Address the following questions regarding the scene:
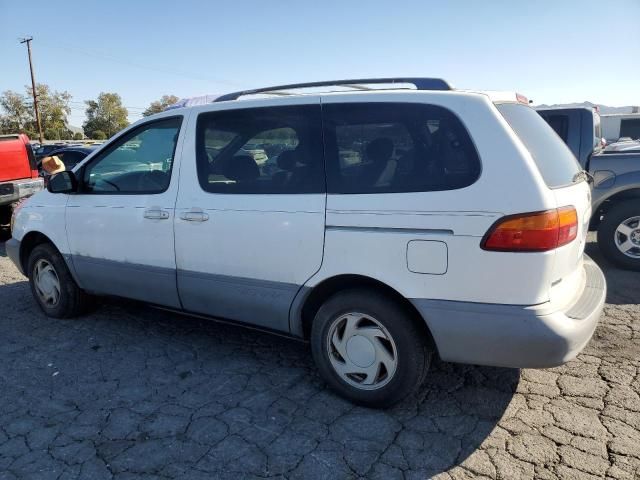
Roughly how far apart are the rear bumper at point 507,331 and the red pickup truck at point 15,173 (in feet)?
24.8

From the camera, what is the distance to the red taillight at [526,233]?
93.8 inches

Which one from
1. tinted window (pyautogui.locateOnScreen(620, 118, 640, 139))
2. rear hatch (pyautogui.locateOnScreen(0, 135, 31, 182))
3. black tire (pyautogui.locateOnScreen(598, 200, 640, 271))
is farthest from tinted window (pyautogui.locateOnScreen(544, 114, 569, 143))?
tinted window (pyautogui.locateOnScreen(620, 118, 640, 139))

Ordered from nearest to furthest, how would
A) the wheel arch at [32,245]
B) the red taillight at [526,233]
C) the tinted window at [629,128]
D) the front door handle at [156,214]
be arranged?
the red taillight at [526,233] < the front door handle at [156,214] < the wheel arch at [32,245] < the tinted window at [629,128]

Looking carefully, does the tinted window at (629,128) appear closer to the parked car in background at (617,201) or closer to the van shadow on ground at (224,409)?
the parked car in background at (617,201)

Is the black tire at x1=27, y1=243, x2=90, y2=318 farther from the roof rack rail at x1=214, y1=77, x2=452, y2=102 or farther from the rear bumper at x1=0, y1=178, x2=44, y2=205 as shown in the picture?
the rear bumper at x1=0, y1=178, x2=44, y2=205

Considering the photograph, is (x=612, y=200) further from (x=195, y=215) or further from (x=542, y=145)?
(x=195, y=215)

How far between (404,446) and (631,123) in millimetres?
22083

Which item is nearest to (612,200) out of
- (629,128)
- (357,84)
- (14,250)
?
(357,84)

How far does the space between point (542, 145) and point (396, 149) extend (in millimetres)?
847

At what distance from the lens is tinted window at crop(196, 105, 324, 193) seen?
303 cm

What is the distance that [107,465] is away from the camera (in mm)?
2514

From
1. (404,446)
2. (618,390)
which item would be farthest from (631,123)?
(404,446)

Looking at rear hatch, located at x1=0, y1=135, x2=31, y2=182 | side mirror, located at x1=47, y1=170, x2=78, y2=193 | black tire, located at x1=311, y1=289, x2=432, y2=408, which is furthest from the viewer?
rear hatch, located at x1=0, y1=135, x2=31, y2=182

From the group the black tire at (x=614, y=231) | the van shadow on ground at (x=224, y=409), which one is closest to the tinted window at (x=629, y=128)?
the black tire at (x=614, y=231)
